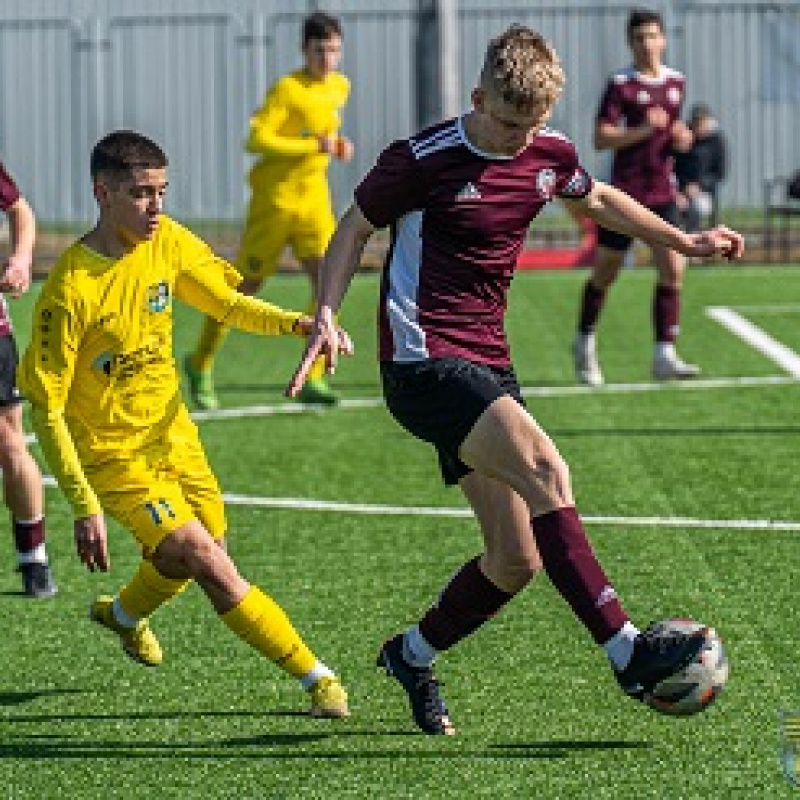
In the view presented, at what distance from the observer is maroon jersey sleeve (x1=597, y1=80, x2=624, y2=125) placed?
52.1 feet

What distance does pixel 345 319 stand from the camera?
2000cm

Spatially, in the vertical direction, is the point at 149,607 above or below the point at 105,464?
below

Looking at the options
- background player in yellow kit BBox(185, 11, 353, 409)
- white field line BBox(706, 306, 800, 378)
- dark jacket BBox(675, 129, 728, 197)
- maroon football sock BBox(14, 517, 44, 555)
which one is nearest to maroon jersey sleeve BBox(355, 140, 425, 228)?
maroon football sock BBox(14, 517, 44, 555)

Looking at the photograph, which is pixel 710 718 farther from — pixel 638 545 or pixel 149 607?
pixel 638 545

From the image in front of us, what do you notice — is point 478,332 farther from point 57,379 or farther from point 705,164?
point 705,164

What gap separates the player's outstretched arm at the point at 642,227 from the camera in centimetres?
827

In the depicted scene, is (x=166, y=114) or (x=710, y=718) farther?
(x=166, y=114)

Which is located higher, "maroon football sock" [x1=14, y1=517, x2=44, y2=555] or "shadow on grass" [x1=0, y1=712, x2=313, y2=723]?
"maroon football sock" [x1=14, y1=517, x2=44, y2=555]

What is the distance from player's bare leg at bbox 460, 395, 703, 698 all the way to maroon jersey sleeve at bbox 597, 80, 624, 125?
852cm

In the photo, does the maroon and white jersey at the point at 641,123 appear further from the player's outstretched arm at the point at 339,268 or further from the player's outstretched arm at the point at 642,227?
the player's outstretched arm at the point at 339,268

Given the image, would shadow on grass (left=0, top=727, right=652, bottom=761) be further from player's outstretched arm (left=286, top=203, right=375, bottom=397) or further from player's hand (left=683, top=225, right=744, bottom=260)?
player's hand (left=683, top=225, right=744, bottom=260)

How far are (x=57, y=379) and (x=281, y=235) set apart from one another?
7822mm

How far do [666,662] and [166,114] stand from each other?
76.7 feet

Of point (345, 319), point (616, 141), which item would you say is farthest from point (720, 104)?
point (616, 141)
